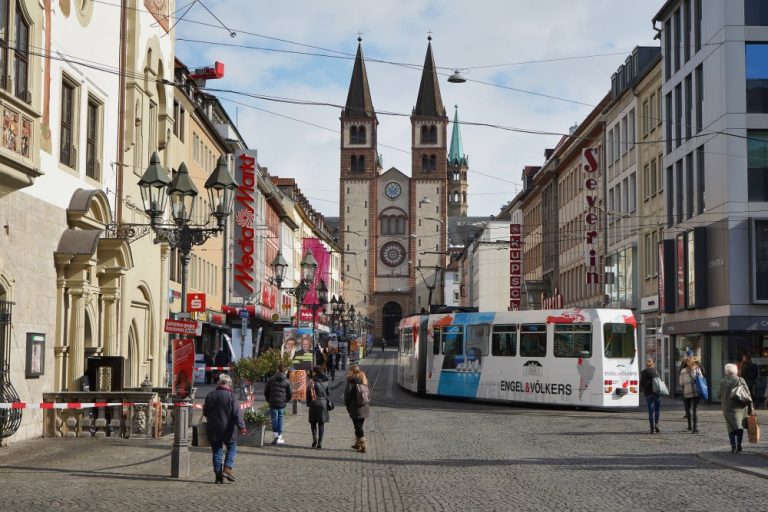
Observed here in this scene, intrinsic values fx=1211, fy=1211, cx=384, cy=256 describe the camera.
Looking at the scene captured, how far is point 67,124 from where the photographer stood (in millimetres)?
23406

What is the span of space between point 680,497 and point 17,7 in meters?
12.6

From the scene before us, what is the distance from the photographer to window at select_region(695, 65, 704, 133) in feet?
128

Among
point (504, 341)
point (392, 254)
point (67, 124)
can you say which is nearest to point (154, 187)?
point (67, 124)

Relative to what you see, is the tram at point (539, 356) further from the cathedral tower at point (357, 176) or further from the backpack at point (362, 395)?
the cathedral tower at point (357, 176)

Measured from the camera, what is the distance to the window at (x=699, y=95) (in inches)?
1535

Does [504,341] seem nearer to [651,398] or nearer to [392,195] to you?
[651,398]

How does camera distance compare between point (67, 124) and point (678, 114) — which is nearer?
point (67, 124)

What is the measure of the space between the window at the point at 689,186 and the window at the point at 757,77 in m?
4.37

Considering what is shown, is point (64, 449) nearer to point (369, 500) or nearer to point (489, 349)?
point (369, 500)

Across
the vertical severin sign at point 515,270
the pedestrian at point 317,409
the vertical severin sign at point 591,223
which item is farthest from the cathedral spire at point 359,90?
the pedestrian at point 317,409

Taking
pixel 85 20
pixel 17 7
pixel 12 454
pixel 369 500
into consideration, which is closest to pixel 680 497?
pixel 369 500

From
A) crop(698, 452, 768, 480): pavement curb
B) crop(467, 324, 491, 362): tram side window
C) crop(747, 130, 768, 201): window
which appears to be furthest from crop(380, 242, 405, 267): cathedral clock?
crop(698, 452, 768, 480): pavement curb

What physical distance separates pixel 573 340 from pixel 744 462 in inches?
558

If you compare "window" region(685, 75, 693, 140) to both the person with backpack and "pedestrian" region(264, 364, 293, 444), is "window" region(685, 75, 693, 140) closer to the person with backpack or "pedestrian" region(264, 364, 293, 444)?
the person with backpack
